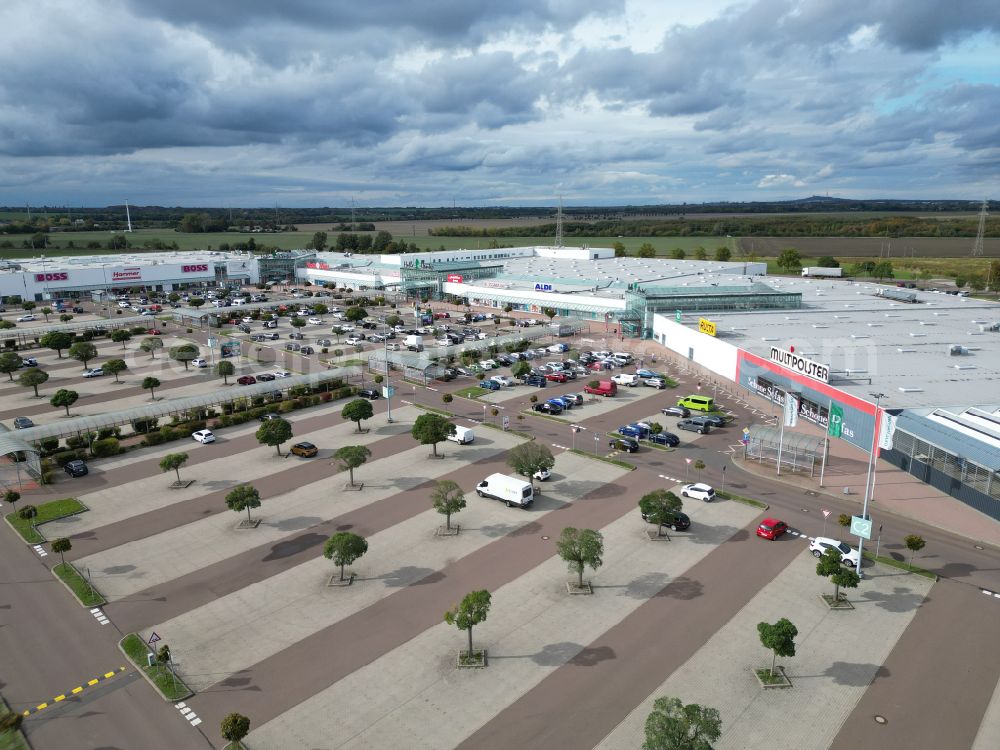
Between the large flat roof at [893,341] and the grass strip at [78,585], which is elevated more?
the large flat roof at [893,341]

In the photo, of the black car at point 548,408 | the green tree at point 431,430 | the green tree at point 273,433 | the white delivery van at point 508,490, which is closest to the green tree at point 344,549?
the white delivery van at point 508,490

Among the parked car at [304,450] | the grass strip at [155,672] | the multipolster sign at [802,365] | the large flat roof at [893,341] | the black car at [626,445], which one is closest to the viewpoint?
the grass strip at [155,672]

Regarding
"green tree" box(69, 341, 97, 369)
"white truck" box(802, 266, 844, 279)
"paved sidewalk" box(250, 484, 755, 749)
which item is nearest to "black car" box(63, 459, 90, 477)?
"green tree" box(69, 341, 97, 369)

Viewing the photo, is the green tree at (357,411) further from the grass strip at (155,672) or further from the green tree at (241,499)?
the grass strip at (155,672)

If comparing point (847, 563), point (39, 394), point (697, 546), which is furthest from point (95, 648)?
point (39, 394)

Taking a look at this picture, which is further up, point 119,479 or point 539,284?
point 539,284

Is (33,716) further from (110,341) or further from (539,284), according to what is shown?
(539,284)

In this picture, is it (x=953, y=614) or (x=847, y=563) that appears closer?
(x=953, y=614)

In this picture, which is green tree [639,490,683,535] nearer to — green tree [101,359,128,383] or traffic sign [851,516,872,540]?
traffic sign [851,516,872,540]
